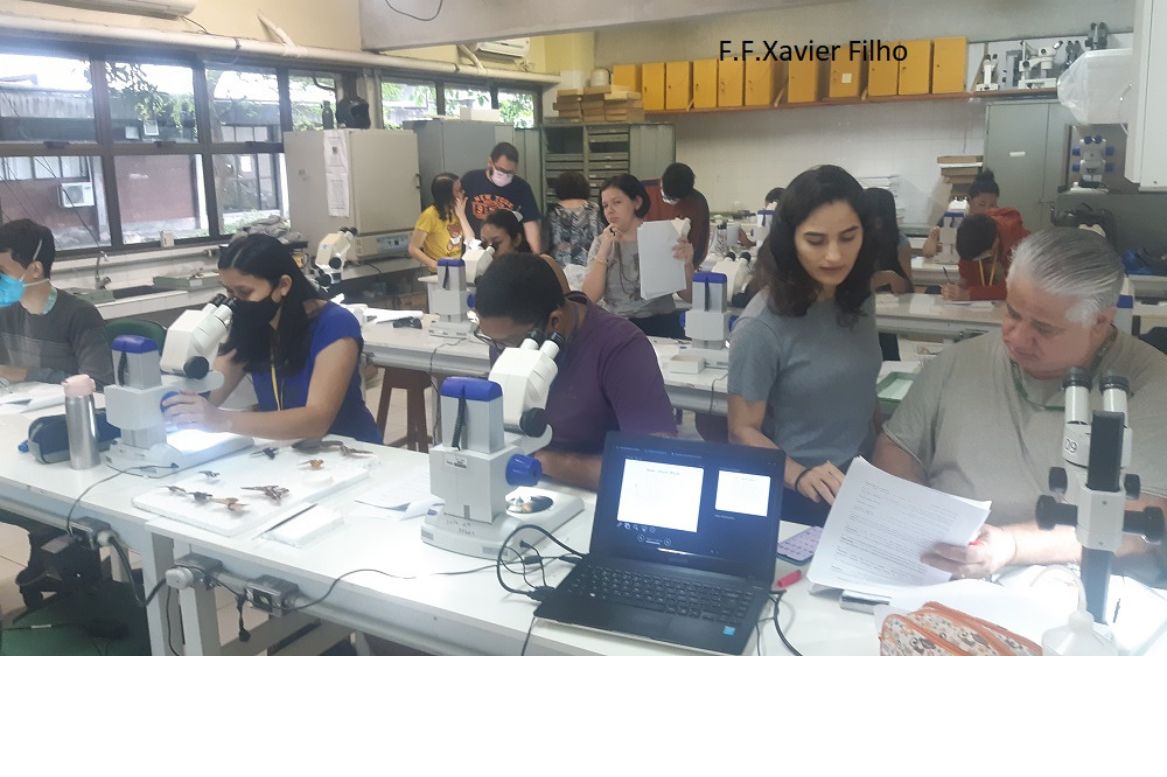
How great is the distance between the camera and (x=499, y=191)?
501 centimetres

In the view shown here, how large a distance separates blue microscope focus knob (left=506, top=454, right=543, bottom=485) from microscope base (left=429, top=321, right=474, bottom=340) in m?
2.04

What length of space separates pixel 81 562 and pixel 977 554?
1720 millimetres

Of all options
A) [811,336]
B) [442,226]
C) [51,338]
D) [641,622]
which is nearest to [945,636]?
[641,622]

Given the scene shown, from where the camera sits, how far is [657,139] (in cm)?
735

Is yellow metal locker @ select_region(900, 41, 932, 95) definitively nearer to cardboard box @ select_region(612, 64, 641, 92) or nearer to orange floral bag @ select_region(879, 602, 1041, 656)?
cardboard box @ select_region(612, 64, 641, 92)

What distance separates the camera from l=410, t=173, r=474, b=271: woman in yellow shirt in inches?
201

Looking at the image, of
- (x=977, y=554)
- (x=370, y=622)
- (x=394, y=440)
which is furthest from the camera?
(x=394, y=440)

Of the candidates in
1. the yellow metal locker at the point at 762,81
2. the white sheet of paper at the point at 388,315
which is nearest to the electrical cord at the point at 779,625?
the white sheet of paper at the point at 388,315
